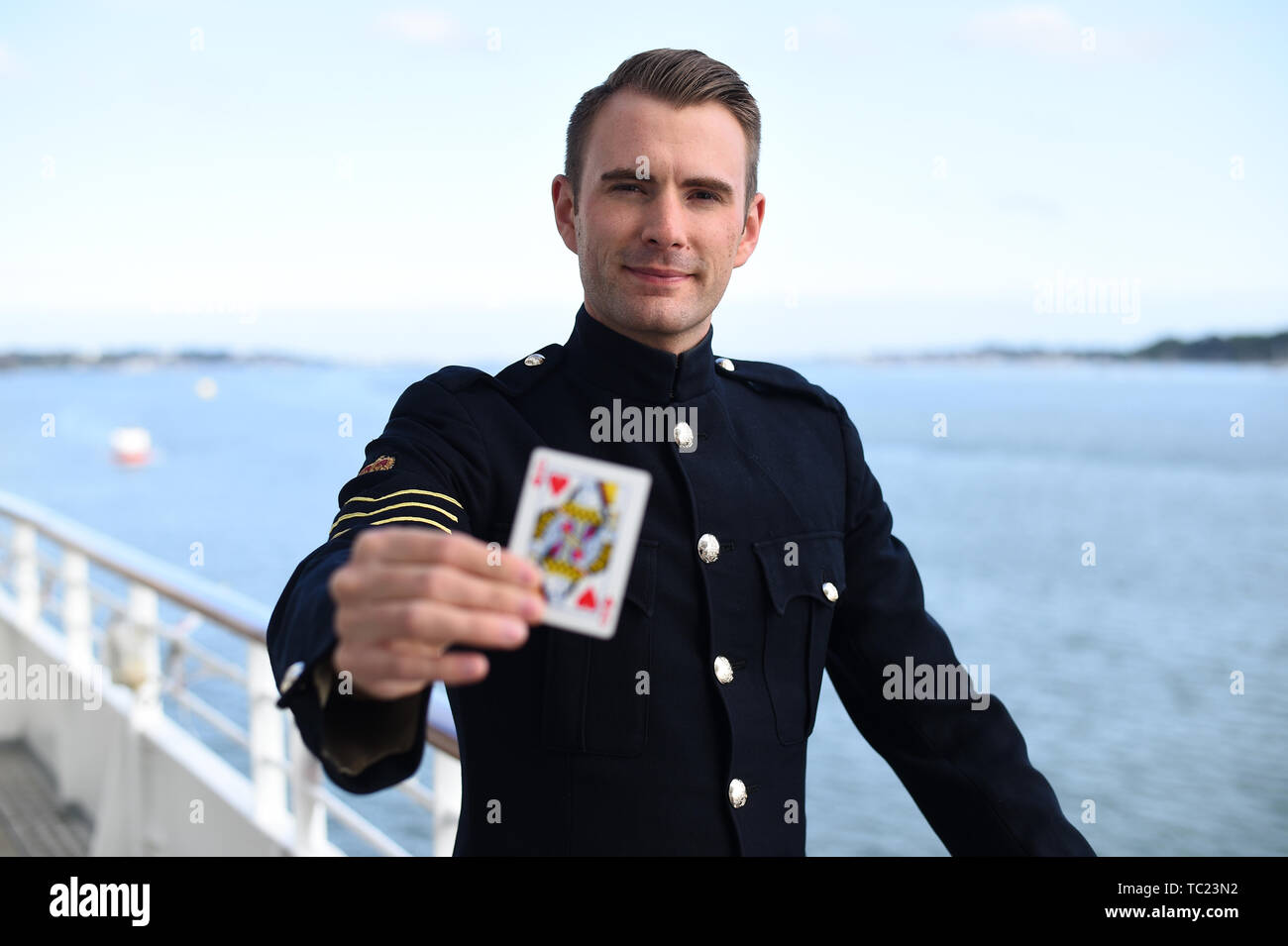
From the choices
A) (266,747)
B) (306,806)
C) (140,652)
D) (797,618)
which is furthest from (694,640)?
(140,652)

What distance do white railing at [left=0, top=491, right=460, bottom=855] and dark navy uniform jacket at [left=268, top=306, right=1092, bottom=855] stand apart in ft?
1.95

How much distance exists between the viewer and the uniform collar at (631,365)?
1.54 m

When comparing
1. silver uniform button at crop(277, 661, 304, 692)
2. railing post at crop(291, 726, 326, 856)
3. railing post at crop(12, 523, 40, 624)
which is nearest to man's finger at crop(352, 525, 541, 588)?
silver uniform button at crop(277, 661, 304, 692)

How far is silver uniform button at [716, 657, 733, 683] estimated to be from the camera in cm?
143

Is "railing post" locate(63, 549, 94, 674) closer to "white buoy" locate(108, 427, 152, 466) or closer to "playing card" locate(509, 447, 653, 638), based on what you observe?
"playing card" locate(509, 447, 653, 638)

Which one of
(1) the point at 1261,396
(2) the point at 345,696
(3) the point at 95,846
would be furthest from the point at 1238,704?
(1) the point at 1261,396

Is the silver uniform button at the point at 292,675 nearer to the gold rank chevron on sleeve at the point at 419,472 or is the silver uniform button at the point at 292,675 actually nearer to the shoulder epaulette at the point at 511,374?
the gold rank chevron on sleeve at the point at 419,472

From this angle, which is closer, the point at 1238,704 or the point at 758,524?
the point at 758,524

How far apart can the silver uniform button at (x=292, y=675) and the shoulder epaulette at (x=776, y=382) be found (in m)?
0.91

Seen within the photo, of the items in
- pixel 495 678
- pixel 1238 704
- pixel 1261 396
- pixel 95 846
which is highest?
pixel 1261 396

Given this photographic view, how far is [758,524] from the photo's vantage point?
1535mm

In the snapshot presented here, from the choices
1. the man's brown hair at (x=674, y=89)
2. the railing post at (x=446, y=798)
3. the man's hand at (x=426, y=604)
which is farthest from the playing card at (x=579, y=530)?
the railing post at (x=446, y=798)
